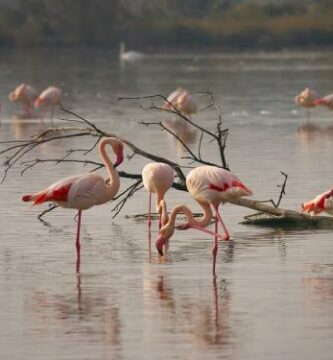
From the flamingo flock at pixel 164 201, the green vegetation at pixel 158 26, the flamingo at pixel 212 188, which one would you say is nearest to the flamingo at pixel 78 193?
the flamingo flock at pixel 164 201

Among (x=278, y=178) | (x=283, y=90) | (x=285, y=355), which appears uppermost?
(x=283, y=90)

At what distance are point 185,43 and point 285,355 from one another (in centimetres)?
8241

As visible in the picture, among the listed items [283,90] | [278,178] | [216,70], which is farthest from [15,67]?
[278,178]

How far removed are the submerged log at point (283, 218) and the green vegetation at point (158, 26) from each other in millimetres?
73327

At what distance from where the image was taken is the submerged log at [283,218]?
14266 mm

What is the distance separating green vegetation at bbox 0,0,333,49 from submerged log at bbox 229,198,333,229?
241 feet

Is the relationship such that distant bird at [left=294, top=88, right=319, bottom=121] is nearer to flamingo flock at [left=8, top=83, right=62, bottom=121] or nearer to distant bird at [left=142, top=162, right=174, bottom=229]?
flamingo flock at [left=8, top=83, right=62, bottom=121]

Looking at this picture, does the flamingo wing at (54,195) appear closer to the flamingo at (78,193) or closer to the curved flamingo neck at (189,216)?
the flamingo at (78,193)

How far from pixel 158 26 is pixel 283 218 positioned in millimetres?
80002

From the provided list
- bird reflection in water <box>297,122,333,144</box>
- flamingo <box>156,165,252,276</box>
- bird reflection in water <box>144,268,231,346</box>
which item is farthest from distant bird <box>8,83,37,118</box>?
bird reflection in water <box>144,268,231,346</box>

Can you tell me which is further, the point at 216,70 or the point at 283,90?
the point at 216,70

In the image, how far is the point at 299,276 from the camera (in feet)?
38.7

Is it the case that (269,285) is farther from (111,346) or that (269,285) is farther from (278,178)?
(278,178)

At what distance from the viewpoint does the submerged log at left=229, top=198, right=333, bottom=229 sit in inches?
562
